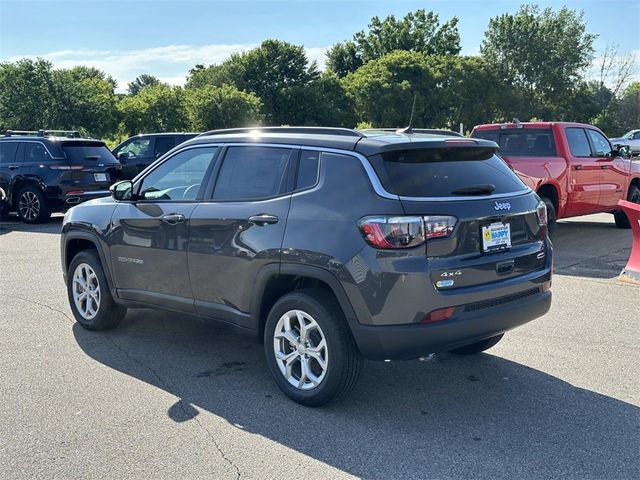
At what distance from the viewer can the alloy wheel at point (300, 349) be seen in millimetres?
4148

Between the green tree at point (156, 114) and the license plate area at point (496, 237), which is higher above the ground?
the green tree at point (156, 114)

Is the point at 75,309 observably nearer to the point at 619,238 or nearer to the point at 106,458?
the point at 106,458

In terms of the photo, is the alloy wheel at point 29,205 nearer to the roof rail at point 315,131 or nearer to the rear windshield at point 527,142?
the rear windshield at point 527,142

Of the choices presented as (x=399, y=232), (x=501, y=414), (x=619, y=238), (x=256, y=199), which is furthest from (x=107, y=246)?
(x=619, y=238)

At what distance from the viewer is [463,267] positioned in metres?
3.86

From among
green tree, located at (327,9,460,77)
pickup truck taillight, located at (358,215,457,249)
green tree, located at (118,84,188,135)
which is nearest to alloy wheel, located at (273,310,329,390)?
pickup truck taillight, located at (358,215,457,249)

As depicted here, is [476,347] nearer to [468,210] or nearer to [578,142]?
[468,210]

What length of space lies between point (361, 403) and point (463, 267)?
1.19 m

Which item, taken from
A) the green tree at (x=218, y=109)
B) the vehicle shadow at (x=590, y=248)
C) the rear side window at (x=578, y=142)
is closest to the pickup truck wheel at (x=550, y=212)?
the vehicle shadow at (x=590, y=248)

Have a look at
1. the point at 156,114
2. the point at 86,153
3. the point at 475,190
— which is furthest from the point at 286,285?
the point at 156,114

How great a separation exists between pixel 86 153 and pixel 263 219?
11026 millimetres

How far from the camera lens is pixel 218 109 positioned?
41375mm

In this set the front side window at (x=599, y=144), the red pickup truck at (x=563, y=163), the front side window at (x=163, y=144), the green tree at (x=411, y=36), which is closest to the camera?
the red pickup truck at (x=563, y=163)

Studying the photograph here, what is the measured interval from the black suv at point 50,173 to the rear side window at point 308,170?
1036cm
